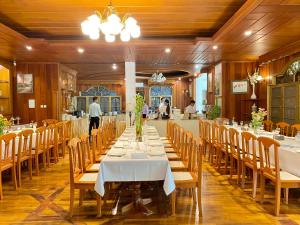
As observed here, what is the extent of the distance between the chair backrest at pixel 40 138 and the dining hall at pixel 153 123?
0.12 feet

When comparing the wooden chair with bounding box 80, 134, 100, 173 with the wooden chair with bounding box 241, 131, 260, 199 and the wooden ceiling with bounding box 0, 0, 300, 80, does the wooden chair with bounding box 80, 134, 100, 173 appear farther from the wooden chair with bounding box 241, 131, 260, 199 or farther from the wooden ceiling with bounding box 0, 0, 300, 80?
the wooden chair with bounding box 241, 131, 260, 199

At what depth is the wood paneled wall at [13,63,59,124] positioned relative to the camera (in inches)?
395

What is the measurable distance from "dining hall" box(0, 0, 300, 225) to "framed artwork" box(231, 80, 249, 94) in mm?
32

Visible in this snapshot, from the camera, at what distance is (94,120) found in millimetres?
10688

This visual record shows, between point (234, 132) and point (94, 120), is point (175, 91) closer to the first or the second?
point (94, 120)

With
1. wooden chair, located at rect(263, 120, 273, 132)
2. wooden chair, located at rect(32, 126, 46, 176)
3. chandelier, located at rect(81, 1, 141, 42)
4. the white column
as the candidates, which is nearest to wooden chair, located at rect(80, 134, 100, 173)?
chandelier, located at rect(81, 1, 141, 42)

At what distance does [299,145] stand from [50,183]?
4172mm

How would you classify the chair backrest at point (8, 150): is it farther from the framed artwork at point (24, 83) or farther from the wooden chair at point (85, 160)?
the framed artwork at point (24, 83)

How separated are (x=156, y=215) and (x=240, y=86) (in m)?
6.94

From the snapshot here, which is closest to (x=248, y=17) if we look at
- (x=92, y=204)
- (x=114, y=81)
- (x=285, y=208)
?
(x=285, y=208)

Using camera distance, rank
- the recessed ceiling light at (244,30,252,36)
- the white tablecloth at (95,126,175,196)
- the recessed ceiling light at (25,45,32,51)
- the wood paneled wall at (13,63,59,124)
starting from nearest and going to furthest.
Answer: the white tablecloth at (95,126,175,196) → the recessed ceiling light at (244,30,252,36) → the recessed ceiling light at (25,45,32,51) → the wood paneled wall at (13,63,59,124)

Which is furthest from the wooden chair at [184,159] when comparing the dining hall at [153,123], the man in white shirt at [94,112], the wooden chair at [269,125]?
the man in white shirt at [94,112]

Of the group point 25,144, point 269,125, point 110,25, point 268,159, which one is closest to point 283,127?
point 269,125

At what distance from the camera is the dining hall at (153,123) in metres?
3.94
